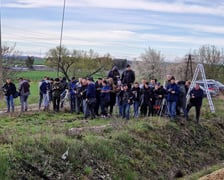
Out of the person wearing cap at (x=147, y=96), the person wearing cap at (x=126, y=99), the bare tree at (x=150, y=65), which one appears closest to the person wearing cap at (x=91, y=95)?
the person wearing cap at (x=126, y=99)

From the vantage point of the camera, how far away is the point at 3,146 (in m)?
13.2

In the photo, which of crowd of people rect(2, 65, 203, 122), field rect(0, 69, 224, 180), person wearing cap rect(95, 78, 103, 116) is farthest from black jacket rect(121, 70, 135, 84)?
field rect(0, 69, 224, 180)

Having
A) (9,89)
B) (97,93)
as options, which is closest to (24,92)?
(9,89)

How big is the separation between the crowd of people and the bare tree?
117 ft

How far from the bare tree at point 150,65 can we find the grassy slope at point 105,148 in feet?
114

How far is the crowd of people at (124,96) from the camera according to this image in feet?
72.4

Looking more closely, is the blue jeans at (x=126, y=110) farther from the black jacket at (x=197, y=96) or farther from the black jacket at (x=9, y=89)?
the black jacket at (x=9, y=89)

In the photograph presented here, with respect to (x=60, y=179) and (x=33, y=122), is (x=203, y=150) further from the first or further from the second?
(x=60, y=179)

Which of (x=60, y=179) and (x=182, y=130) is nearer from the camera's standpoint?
(x=60, y=179)

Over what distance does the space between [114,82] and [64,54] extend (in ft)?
134

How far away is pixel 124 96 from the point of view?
22.0m

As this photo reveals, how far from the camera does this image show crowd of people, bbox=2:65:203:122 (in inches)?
869

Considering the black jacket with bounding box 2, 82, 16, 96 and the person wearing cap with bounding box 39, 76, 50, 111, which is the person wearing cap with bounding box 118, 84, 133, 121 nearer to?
the person wearing cap with bounding box 39, 76, 50, 111

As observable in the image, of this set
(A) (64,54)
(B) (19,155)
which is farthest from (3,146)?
(A) (64,54)
